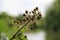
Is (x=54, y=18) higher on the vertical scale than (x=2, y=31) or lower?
lower

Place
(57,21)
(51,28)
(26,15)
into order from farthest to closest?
1. (51,28)
2. (57,21)
3. (26,15)

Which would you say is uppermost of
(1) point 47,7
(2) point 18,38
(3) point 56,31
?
(2) point 18,38

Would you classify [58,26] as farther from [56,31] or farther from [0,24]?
[0,24]

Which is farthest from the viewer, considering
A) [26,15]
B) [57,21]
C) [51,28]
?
[51,28]

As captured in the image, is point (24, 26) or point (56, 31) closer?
point (24, 26)

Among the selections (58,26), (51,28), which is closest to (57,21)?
(58,26)

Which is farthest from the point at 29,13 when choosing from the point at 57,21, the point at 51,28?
the point at 51,28

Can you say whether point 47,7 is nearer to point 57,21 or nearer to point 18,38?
point 57,21

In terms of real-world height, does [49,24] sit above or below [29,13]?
below
